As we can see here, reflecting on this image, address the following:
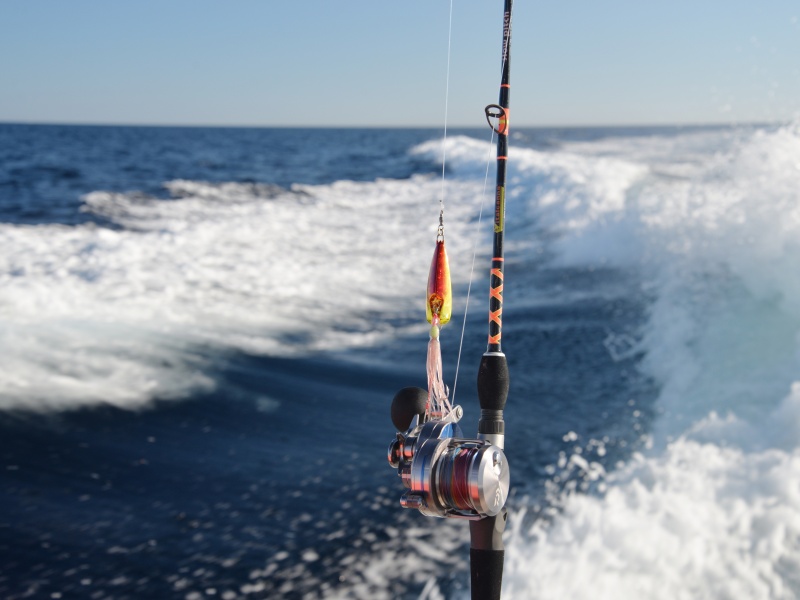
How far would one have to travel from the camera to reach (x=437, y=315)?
2.48 m

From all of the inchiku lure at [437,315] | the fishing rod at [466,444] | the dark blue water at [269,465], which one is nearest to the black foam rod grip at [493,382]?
the fishing rod at [466,444]

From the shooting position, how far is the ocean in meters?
3.88

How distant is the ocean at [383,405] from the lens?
12.7 feet

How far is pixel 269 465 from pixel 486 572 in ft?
8.85

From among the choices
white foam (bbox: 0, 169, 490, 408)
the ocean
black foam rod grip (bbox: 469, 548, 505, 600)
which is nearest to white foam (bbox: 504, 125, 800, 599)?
the ocean

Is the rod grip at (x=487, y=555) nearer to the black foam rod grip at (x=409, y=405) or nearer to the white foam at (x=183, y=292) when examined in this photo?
the black foam rod grip at (x=409, y=405)

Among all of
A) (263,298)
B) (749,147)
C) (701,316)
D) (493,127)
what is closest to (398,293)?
(263,298)

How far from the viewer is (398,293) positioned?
9617 millimetres

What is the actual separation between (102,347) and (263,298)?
7.77 ft

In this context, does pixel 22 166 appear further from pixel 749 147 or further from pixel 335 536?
pixel 335 536

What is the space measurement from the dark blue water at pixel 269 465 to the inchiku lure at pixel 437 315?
5.03ft

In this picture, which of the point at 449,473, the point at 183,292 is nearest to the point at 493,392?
the point at 449,473

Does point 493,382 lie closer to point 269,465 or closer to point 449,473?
point 449,473

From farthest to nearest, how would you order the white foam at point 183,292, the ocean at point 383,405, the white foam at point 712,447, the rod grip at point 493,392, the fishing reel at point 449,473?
the white foam at point 183,292, the ocean at point 383,405, the white foam at point 712,447, the rod grip at point 493,392, the fishing reel at point 449,473
